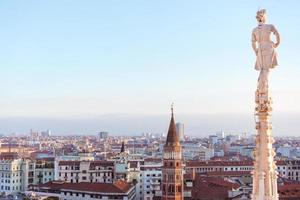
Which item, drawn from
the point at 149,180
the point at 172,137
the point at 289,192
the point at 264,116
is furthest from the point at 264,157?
the point at 149,180

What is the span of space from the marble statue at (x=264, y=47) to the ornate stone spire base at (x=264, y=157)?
166 mm

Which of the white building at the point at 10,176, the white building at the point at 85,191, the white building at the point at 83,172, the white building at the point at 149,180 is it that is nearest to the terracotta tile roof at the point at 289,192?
the white building at the point at 85,191

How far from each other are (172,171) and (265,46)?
29.1 m

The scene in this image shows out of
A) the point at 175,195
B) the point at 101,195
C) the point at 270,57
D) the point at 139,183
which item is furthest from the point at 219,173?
the point at 270,57

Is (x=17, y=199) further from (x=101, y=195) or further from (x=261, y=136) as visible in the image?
(x=261, y=136)

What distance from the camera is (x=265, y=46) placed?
4.64 meters

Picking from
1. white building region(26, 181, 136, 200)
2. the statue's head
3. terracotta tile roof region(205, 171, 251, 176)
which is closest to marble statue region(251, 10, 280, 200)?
the statue's head

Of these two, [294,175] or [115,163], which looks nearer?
→ [115,163]

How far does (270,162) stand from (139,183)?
155ft

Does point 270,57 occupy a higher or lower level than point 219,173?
higher

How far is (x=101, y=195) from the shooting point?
132 feet

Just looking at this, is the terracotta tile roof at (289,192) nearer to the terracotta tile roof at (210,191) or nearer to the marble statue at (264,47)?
the terracotta tile roof at (210,191)

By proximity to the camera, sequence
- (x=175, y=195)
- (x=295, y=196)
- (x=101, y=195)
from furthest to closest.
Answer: (x=101, y=195) < (x=295, y=196) < (x=175, y=195)

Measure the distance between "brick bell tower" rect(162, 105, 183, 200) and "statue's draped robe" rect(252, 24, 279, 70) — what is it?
93.3 feet
